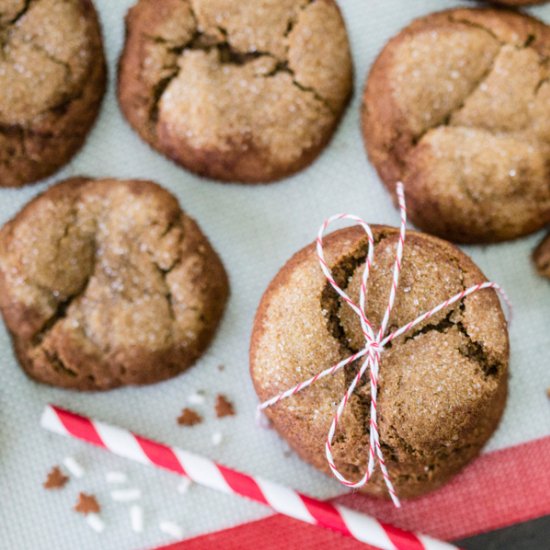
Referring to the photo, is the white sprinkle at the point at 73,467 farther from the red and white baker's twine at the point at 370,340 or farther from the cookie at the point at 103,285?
the red and white baker's twine at the point at 370,340

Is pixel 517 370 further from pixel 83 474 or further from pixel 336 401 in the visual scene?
pixel 83 474

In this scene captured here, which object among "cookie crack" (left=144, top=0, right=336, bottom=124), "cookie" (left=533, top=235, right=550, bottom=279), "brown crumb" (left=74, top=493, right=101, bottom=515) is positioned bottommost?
"brown crumb" (left=74, top=493, right=101, bottom=515)

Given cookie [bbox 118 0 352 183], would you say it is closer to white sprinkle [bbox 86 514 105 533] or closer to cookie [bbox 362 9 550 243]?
cookie [bbox 362 9 550 243]

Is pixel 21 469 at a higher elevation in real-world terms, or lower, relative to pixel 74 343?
lower

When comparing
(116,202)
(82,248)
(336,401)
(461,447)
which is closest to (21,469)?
(82,248)

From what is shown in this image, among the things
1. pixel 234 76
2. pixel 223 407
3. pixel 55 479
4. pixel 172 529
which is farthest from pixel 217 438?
pixel 234 76

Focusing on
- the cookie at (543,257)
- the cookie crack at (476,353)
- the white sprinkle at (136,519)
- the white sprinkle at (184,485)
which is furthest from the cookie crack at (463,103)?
the white sprinkle at (136,519)

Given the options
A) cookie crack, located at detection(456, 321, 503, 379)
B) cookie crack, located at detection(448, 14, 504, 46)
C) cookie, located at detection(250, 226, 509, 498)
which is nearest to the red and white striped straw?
cookie, located at detection(250, 226, 509, 498)
